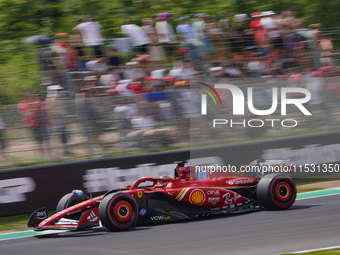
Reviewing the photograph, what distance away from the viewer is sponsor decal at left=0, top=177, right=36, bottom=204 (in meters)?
8.92

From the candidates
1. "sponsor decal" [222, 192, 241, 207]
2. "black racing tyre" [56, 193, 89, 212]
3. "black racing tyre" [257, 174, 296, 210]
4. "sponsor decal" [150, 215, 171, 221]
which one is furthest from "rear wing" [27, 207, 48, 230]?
"black racing tyre" [257, 174, 296, 210]

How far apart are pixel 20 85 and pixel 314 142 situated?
19.4ft

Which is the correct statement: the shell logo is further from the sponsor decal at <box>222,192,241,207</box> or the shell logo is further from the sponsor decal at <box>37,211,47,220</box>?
the sponsor decal at <box>37,211,47,220</box>

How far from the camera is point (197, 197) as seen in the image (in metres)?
7.73

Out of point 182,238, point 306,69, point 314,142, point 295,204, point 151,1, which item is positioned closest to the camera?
point 182,238

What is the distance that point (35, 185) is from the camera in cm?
921

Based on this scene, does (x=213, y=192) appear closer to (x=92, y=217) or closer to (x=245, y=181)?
(x=245, y=181)

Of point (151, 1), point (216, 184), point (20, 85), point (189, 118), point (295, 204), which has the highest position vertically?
point (151, 1)

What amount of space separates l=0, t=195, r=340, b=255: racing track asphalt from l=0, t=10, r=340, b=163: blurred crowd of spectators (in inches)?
107

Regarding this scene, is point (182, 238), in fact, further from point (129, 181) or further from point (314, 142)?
point (314, 142)

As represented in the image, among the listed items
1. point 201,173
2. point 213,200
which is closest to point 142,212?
point 213,200

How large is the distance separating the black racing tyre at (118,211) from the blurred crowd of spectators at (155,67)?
8.79 feet

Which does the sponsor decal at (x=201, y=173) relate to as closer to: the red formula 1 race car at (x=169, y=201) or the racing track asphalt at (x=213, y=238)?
the red formula 1 race car at (x=169, y=201)

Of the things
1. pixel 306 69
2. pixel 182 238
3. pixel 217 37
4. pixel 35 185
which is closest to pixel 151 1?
pixel 217 37
